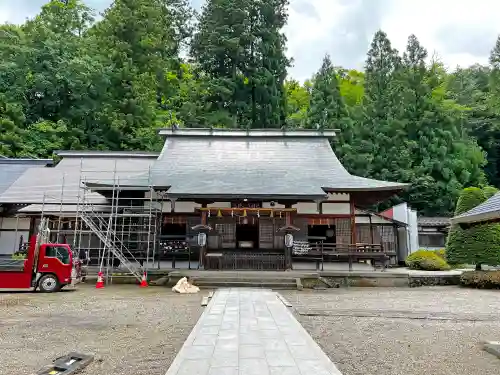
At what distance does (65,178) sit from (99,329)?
14508 mm

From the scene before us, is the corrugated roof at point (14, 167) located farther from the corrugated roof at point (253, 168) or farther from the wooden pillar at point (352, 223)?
the wooden pillar at point (352, 223)

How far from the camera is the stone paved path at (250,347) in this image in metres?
Answer: 3.88

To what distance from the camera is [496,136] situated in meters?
35.5

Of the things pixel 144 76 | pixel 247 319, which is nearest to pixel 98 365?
pixel 247 319

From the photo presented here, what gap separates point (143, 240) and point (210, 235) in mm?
2638

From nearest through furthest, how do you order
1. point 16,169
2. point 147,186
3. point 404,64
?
point 147,186, point 16,169, point 404,64

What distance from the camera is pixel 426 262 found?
16.6m

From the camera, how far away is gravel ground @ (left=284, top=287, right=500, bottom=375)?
4363mm

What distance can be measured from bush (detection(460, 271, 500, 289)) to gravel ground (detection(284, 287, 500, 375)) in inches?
79.7

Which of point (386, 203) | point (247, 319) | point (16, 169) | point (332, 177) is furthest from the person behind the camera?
point (386, 203)

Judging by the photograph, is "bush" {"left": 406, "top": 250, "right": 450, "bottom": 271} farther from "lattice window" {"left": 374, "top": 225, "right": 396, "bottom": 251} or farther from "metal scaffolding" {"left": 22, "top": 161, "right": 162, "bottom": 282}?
"metal scaffolding" {"left": 22, "top": 161, "right": 162, "bottom": 282}

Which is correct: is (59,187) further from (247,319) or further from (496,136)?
(496,136)

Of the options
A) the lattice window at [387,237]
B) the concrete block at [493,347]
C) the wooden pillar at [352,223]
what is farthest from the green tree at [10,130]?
the concrete block at [493,347]

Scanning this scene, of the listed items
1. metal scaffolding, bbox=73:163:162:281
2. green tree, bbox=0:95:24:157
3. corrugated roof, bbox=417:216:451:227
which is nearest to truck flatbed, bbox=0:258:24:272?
metal scaffolding, bbox=73:163:162:281
